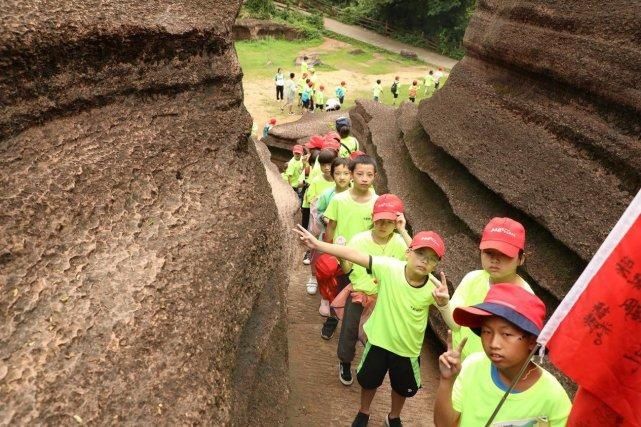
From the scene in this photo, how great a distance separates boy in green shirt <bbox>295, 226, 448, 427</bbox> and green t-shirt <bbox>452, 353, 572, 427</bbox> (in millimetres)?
685

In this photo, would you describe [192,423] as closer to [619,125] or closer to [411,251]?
[411,251]

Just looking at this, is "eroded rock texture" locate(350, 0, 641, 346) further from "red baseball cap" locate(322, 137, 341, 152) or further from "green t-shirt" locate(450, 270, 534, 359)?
"green t-shirt" locate(450, 270, 534, 359)

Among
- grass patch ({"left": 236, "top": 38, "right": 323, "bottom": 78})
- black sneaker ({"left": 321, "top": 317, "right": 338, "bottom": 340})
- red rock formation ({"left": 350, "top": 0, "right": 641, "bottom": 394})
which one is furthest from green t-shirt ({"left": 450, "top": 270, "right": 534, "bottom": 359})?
grass patch ({"left": 236, "top": 38, "right": 323, "bottom": 78})

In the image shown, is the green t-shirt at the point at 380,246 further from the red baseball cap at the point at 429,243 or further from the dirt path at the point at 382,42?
the dirt path at the point at 382,42

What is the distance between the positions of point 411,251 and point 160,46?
5.64 ft

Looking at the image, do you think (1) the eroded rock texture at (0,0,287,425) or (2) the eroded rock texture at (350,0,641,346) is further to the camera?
(2) the eroded rock texture at (350,0,641,346)

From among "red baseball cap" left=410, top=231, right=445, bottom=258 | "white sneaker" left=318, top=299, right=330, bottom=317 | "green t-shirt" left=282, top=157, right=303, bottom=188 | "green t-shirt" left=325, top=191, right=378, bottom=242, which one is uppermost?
"red baseball cap" left=410, top=231, right=445, bottom=258

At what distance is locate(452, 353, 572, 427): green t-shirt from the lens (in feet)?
6.40

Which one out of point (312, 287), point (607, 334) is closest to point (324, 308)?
point (312, 287)

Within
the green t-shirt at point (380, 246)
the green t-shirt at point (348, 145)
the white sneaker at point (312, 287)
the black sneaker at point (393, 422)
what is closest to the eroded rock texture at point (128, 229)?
the green t-shirt at point (380, 246)

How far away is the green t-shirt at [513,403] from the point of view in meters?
1.95

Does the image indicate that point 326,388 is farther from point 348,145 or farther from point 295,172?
point 295,172

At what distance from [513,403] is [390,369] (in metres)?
1.24

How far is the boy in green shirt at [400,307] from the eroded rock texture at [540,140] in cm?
144
